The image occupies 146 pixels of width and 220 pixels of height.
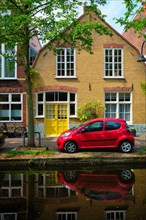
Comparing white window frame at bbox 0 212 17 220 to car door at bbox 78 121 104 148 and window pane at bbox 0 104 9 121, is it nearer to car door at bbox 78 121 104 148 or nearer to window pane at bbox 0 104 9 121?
car door at bbox 78 121 104 148

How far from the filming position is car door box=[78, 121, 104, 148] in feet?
45.6

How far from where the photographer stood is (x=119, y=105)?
72.2ft

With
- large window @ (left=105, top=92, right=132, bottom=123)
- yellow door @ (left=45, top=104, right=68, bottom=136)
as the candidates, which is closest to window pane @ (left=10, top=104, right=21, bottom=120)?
yellow door @ (left=45, top=104, right=68, bottom=136)

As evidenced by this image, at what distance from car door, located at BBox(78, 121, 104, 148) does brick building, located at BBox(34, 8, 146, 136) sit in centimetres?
743

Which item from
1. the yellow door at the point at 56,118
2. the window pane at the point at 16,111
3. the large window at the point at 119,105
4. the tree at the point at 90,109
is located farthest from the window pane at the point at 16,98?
the large window at the point at 119,105

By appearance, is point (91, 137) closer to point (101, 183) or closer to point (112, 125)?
point (112, 125)

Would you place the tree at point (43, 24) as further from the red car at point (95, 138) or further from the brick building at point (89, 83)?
the brick building at point (89, 83)

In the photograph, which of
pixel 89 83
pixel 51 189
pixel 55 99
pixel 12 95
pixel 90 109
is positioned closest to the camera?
pixel 51 189

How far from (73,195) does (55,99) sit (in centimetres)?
1414

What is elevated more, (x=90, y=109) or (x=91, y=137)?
(x=90, y=109)

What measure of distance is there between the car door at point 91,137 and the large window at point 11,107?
8661 mm

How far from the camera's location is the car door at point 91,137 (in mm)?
13906

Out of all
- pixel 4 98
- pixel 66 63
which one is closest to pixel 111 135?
pixel 66 63

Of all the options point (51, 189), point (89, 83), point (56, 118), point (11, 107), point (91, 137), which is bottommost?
point (51, 189)
